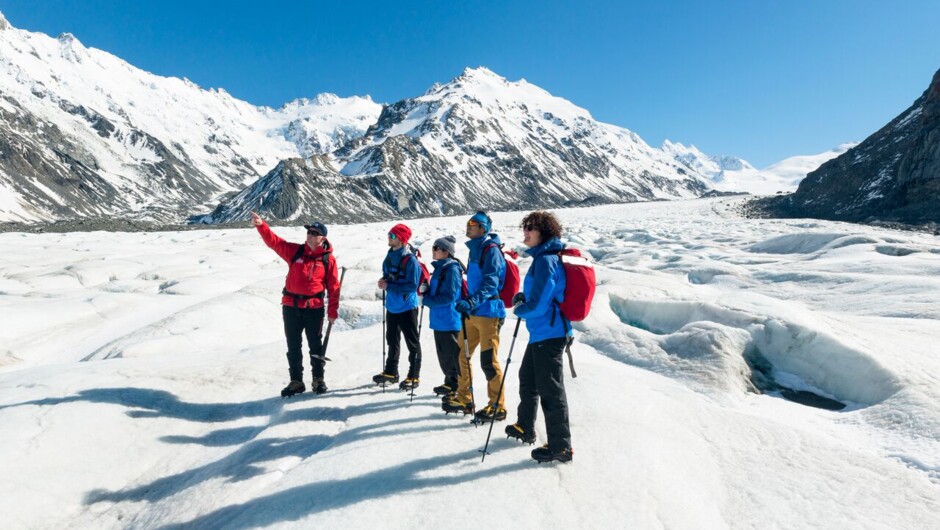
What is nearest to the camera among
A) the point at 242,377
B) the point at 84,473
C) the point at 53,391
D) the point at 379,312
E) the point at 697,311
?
the point at 84,473

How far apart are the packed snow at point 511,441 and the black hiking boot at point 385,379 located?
216 mm

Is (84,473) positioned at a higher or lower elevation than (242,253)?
lower

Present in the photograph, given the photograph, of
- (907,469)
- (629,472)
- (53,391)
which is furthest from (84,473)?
(907,469)

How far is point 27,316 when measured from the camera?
476 inches

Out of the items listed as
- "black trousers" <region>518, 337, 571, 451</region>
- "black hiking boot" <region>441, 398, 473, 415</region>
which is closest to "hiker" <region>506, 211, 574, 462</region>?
"black trousers" <region>518, 337, 571, 451</region>

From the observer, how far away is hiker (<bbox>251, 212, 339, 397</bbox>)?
6957 mm

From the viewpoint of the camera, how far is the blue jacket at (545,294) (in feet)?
15.4

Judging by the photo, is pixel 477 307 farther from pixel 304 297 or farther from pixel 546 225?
pixel 304 297

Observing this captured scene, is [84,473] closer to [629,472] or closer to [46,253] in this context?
[629,472]

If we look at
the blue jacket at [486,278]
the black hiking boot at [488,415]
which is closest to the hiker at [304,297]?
the blue jacket at [486,278]

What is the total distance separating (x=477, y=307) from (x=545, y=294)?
1248mm

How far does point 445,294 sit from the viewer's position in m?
6.37

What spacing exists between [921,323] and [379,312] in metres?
11.4

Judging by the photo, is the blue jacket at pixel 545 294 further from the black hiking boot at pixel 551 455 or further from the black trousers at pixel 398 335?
the black trousers at pixel 398 335
